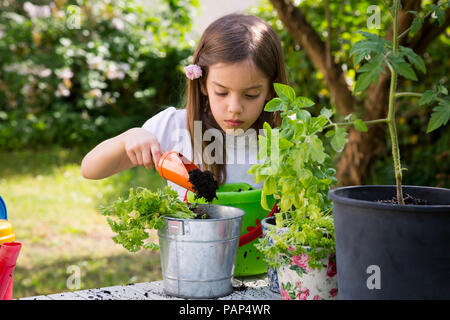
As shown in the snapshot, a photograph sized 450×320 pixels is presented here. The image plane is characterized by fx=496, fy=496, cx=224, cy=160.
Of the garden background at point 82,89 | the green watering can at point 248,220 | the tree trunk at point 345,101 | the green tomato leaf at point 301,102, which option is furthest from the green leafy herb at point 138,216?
the garden background at point 82,89

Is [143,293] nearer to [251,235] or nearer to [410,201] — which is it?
[251,235]

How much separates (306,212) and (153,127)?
997 mm

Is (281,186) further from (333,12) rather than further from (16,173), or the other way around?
(16,173)

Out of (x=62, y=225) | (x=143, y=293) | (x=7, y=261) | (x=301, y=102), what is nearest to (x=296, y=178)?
(x=301, y=102)

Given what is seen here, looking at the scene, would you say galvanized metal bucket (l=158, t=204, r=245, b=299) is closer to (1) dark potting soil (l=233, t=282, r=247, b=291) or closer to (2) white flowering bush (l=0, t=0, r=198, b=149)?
(1) dark potting soil (l=233, t=282, r=247, b=291)

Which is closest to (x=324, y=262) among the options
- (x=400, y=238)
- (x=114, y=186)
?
(x=400, y=238)

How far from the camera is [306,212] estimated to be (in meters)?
1.11

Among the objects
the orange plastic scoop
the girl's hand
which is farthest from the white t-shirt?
the orange plastic scoop

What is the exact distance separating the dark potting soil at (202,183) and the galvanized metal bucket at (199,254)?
4.0 inches

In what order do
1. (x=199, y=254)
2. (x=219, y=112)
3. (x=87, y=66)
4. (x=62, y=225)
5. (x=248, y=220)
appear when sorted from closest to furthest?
(x=199, y=254) → (x=248, y=220) → (x=219, y=112) → (x=62, y=225) → (x=87, y=66)

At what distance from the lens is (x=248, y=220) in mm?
1336

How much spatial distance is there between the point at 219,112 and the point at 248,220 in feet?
1.37

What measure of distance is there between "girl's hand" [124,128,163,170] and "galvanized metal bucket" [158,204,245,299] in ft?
0.88

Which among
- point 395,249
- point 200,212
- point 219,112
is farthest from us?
point 219,112
